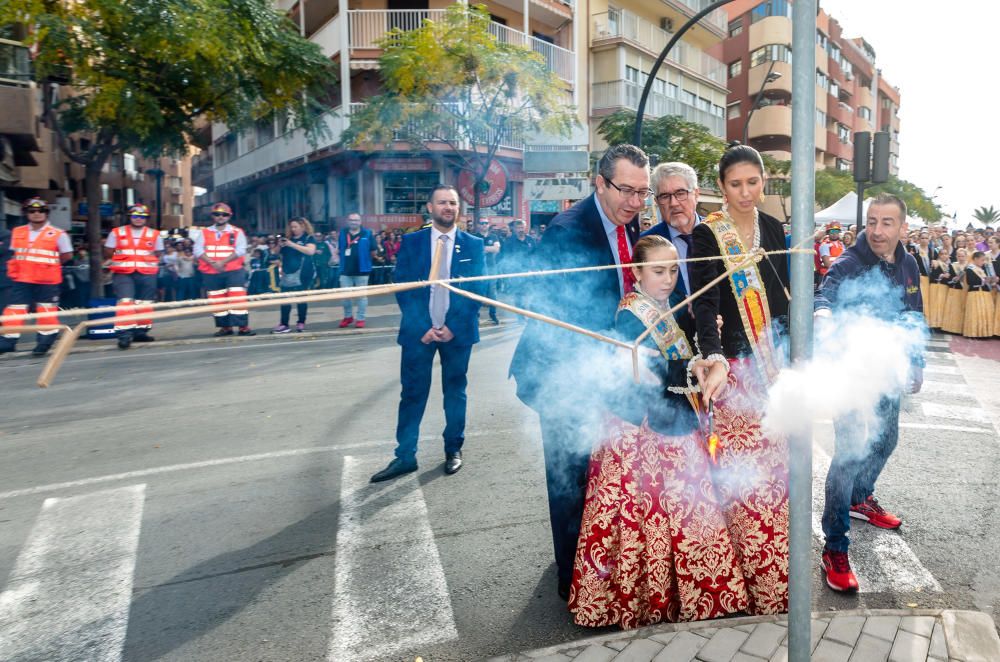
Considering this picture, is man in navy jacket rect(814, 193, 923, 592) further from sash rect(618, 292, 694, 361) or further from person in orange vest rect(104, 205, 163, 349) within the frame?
person in orange vest rect(104, 205, 163, 349)

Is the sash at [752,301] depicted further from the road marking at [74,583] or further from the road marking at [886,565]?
the road marking at [74,583]

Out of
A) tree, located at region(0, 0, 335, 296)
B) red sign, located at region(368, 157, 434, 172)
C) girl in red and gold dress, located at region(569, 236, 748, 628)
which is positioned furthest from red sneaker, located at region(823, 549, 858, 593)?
red sign, located at region(368, 157, 434, 172)

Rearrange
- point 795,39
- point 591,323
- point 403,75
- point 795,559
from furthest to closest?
point 403,75
point 591,323
point 795,559
point 795,39

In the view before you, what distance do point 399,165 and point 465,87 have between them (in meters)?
6.19

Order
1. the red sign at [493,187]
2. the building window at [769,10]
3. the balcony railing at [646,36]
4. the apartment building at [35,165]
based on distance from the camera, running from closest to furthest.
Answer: the apartment building at [35,165] < the red sign at [493,187] < the balcony railing at [646,36] < the building window at [769,10]

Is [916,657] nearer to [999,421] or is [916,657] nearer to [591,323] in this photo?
[591,323]

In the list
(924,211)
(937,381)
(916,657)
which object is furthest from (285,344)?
(924,211)

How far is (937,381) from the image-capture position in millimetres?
8539

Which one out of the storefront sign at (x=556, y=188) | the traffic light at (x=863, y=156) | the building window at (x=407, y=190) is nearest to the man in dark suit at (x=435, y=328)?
the traffic light at (x=863, y=156)

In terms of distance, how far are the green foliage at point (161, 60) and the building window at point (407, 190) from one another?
8525 millimetres

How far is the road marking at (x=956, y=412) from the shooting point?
6.69 meters

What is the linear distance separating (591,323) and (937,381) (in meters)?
7.03

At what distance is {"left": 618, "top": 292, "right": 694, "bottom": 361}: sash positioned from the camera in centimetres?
298

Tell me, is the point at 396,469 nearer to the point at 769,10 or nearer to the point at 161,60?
the point at 161,60
